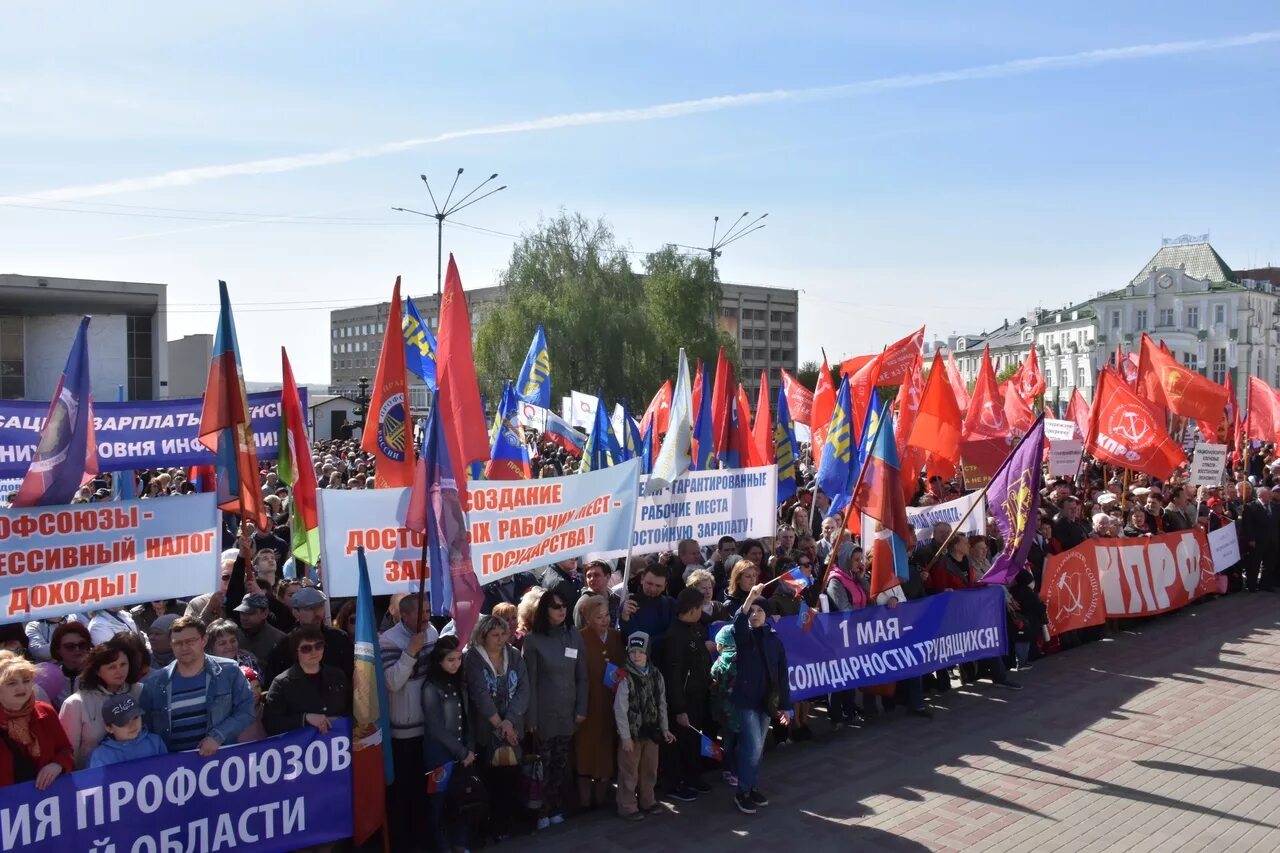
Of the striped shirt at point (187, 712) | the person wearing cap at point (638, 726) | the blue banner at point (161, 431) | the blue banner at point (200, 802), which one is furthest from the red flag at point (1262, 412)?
the striped shirt at point (187, 712)

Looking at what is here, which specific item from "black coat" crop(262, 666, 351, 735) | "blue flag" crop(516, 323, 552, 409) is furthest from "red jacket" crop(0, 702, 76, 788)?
"blue flag" crop(516, 323, 552, 409)

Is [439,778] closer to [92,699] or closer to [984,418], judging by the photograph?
[92,699]

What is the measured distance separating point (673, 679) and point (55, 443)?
476cm

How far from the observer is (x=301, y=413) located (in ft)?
30.9

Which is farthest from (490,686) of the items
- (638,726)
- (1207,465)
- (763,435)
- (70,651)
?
(1207,465)

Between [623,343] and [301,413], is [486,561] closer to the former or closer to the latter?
[301,413]

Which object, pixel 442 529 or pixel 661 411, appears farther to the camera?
pixel 661 411

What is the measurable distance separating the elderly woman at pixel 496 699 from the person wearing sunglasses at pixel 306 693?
88 cm

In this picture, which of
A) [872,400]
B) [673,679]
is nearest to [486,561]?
[673,679]

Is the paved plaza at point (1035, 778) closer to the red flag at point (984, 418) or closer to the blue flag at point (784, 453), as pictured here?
the blue flag at point (784, 453)

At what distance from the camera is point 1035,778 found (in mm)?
8258

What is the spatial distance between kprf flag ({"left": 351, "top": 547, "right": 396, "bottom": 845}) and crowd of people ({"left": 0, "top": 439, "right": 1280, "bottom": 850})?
0.48 ft

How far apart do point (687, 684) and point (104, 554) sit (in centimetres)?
408

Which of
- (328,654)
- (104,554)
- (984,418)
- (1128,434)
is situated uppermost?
(984,418)
